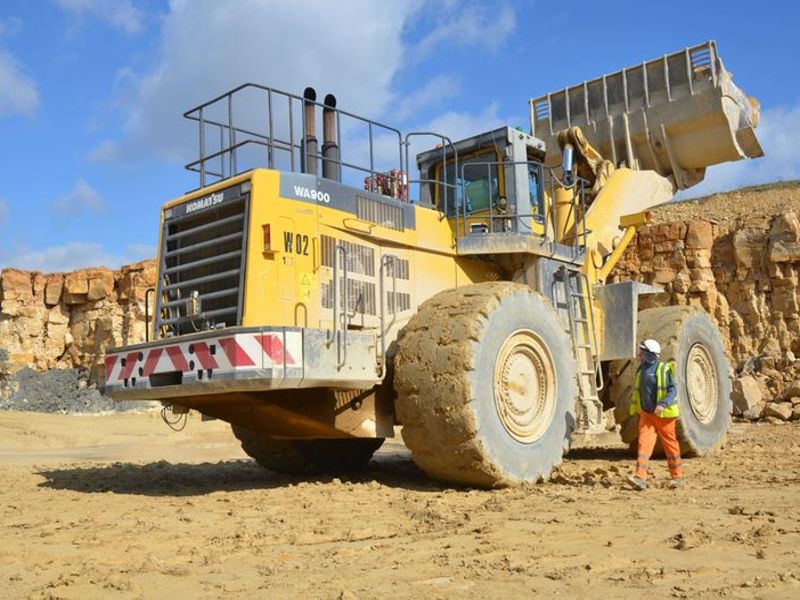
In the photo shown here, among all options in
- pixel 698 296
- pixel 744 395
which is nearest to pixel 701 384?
pixel 744 395

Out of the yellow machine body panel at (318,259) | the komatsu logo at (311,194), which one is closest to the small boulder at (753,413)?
the yellow machine body panel at (318,259)

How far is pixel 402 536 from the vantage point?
5.79 metres

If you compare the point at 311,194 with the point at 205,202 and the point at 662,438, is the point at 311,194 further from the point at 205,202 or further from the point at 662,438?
the point at 662,438

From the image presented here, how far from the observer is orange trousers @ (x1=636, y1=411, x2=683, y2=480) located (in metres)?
8.07

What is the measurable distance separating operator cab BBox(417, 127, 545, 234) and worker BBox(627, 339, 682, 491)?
2.07 m

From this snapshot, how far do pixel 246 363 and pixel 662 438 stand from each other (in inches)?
168

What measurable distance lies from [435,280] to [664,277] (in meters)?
20.0

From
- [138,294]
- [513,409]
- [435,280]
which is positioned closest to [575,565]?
[513,409]

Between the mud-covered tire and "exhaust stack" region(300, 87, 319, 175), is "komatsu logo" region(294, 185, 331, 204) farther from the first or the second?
the mud-covered tire

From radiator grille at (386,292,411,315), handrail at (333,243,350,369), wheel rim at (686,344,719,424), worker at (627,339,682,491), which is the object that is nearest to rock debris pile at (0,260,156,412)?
wheel rim at (686,344,719,424)

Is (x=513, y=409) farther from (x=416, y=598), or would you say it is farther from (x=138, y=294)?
(x=138, y=294)

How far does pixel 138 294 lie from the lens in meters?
30.5

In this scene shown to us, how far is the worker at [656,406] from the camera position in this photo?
27.2 ft

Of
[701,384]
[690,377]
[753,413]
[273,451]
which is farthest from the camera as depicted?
[753,413]
